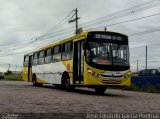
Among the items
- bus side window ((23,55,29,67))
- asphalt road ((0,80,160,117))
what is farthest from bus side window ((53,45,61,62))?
bus side window ((23,55,29,67))

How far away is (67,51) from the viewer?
77.1 ft

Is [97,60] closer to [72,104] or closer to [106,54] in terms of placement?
[106,54]

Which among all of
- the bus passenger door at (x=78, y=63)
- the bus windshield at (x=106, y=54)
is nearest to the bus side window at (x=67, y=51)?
the bus passenger door at (x=78, y=63)

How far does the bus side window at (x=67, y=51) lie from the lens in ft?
75.3

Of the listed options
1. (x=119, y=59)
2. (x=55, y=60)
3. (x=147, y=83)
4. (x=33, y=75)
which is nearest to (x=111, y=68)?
(x=119, y=59)

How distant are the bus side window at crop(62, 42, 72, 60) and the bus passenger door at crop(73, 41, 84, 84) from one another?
2.63 feet

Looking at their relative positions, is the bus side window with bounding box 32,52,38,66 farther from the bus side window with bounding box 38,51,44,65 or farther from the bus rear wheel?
the bus rear wheel

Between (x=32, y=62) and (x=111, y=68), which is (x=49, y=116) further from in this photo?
(x=32, y=62)

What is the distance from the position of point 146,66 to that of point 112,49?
60.6 ft

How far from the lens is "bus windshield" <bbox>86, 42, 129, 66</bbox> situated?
2027 centimetres

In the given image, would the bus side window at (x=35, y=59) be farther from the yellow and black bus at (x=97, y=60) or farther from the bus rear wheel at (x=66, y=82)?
the yellow and black bus at (x=97, y=60)

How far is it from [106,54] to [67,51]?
3767mm

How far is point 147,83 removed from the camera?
29422 millimetres

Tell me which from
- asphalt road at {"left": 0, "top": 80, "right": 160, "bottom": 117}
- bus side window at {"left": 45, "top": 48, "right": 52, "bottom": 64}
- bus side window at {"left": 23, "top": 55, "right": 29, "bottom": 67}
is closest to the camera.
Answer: asphalt road at {"left": 0, "top": 80, "right": 160, "bottom": 117}
